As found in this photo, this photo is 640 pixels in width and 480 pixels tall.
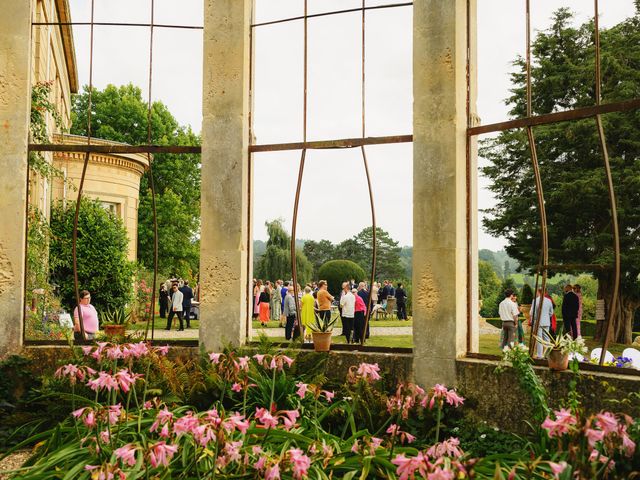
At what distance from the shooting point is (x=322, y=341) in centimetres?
588

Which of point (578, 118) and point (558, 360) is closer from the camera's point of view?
point (558, 360)

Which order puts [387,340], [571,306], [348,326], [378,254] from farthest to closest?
[378,254], [387,340], [348,326], [571,306]

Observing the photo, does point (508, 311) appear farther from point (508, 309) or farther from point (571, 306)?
point (571, 306)

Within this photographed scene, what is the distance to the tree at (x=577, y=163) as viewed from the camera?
19.7 meters

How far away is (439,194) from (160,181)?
2647cm

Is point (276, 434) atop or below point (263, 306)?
below

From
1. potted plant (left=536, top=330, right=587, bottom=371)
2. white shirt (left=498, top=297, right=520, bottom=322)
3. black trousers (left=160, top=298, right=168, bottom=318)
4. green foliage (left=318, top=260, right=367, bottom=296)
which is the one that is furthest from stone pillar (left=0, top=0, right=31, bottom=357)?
green foliage (left=318, top=260, right=367, bottom=296)

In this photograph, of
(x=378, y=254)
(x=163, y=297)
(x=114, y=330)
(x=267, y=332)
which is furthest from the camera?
(x=378, y=254)

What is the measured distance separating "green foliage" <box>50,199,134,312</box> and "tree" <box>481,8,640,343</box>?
11.4 meters

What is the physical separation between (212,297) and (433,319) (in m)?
2.02

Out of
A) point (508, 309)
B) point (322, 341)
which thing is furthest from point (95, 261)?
point (322, 341)

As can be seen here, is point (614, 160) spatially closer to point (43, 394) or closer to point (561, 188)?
point (561, 188)

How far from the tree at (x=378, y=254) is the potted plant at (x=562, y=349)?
24.1 meters

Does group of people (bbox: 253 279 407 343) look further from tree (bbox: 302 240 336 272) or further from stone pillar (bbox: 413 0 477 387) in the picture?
tree (bbox: 302 240 336 272)
